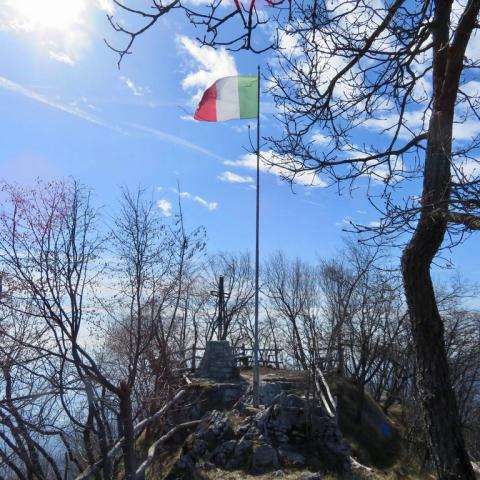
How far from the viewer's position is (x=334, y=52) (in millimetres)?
4008

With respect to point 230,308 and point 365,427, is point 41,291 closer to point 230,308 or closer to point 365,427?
point 365,427

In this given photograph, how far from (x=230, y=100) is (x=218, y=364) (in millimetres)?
9929

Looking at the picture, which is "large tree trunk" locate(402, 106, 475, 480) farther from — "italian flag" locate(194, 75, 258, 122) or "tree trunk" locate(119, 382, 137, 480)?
"italian flag" locate(194, 75, 258, 122)

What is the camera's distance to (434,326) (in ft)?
12.2

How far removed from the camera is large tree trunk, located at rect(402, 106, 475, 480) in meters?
3.49

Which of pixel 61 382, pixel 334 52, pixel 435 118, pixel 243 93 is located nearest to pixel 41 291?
pixel 61 382

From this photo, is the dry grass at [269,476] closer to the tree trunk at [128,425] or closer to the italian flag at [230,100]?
the tree trunk at [128,425]

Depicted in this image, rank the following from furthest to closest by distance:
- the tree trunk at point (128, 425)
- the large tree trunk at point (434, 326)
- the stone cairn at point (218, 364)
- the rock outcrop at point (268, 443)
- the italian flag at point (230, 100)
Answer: the stone cairn at point (218, 364) → the italian flag at point (230, 100) → the rock outcrop at point (268, 443) → the tree trunk at point (128, 425) → the large tree trunk at point (434, 326)

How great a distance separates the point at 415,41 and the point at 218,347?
52.3 feet

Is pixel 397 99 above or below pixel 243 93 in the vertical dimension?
below

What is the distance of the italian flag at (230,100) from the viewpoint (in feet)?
40.4

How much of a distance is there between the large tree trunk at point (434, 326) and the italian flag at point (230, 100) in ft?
30.0

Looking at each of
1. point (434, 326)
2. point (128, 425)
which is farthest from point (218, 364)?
point (434, 326)

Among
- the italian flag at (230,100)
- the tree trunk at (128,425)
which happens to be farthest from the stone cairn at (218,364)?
the tree trunk at (128,425)
